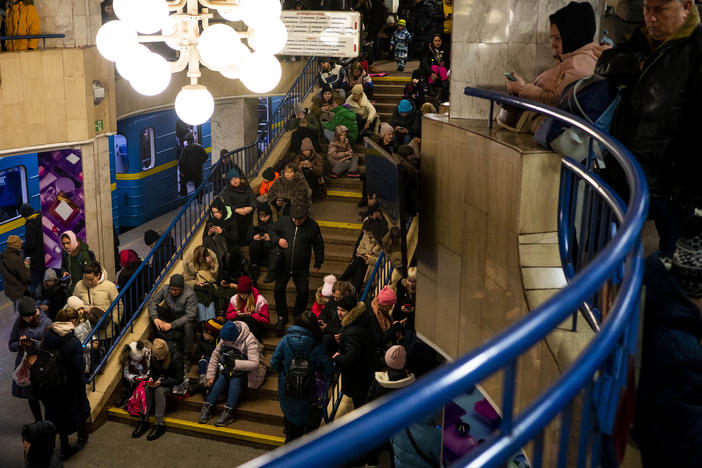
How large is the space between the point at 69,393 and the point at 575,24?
6.73m

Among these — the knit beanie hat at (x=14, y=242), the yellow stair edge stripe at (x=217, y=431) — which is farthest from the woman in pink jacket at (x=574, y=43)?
the knit beanie hat at (x=14, y=242)

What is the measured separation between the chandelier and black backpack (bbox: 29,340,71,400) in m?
4.19

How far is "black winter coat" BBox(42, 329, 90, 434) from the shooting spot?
8.77m

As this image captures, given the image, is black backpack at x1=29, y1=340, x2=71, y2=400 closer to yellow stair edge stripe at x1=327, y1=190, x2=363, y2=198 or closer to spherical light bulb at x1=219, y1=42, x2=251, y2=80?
spherical light bulb at x1=219, y1=42, x2=251, y2=80

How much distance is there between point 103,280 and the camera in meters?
11.1

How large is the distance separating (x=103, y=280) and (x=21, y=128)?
122 inches

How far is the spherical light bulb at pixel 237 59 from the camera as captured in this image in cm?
523

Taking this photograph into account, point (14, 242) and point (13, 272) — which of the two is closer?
point (14, 242)

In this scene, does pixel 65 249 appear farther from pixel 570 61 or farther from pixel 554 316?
pixel 554 316

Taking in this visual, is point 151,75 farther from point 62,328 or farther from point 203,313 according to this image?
point 203,313

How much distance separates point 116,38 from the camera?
5.19 metres

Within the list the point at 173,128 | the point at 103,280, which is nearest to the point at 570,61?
the point at 103,280

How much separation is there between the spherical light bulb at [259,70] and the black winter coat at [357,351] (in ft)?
11.0

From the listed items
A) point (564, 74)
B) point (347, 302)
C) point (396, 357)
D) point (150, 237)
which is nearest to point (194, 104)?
point (564, 74)
